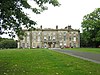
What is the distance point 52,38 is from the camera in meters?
139

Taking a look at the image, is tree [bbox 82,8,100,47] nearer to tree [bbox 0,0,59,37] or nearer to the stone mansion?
the stone mansion

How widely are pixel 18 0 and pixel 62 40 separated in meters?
125

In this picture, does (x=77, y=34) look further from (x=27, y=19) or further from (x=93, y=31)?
(x=27, y=19)

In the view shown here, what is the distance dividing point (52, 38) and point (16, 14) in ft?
406

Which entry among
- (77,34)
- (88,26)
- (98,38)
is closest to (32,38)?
(77,34)

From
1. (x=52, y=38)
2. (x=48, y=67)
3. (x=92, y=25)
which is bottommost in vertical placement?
(x=48, y=67)

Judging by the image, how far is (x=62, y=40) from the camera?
459 feet

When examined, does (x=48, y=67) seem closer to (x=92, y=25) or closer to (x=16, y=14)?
(x=16, y=14)

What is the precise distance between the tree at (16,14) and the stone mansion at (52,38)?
12028 centimetres

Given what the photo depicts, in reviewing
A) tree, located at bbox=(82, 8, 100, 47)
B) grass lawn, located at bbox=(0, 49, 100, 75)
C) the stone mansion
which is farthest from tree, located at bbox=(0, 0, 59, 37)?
the stone mansion

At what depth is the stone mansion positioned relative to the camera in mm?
137875

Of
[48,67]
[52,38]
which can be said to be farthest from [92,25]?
[48,67]

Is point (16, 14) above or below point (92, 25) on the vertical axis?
below

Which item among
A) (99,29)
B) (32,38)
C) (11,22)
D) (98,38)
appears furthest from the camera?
(32,38)
